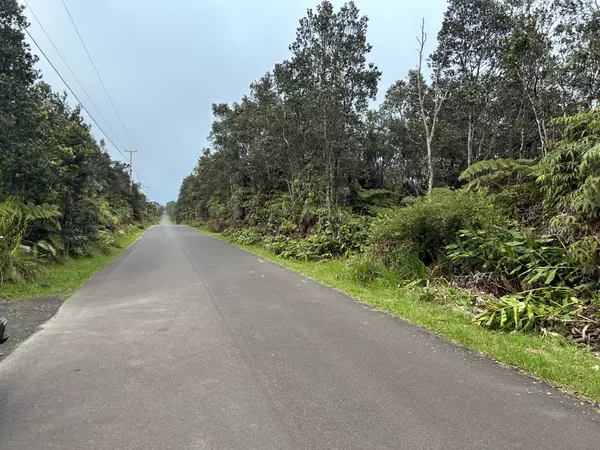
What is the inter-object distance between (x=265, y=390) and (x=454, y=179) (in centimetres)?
2717

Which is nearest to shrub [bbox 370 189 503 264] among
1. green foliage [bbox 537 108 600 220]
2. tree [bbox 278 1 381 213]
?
green foliage [bbox 537 108 600 220]

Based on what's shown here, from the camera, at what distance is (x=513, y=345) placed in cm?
475

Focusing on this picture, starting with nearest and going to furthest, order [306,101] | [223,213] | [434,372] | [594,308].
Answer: [434,372] < [594,308] < [306,101] < [223,213]

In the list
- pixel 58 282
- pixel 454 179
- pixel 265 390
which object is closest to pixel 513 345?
pixel 265 390

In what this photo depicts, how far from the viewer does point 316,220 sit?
17.2 m

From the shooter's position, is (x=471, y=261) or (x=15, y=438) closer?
(x=15, y=438)

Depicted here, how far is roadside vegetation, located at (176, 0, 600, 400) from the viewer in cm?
592

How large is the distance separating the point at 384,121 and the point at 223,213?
691 inches

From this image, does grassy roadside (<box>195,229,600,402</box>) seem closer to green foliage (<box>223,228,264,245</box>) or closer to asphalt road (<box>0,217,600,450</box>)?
asphalt road (<box>0,217,600,450</box>)

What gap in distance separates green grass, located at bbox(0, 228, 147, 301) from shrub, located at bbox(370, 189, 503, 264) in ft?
25.4

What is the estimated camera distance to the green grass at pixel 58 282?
813 cm

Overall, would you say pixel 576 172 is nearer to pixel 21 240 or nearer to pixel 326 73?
pixel 326 73

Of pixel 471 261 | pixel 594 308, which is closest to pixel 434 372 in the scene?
pixel 594 308

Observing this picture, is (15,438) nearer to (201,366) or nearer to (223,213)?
(201,366)
